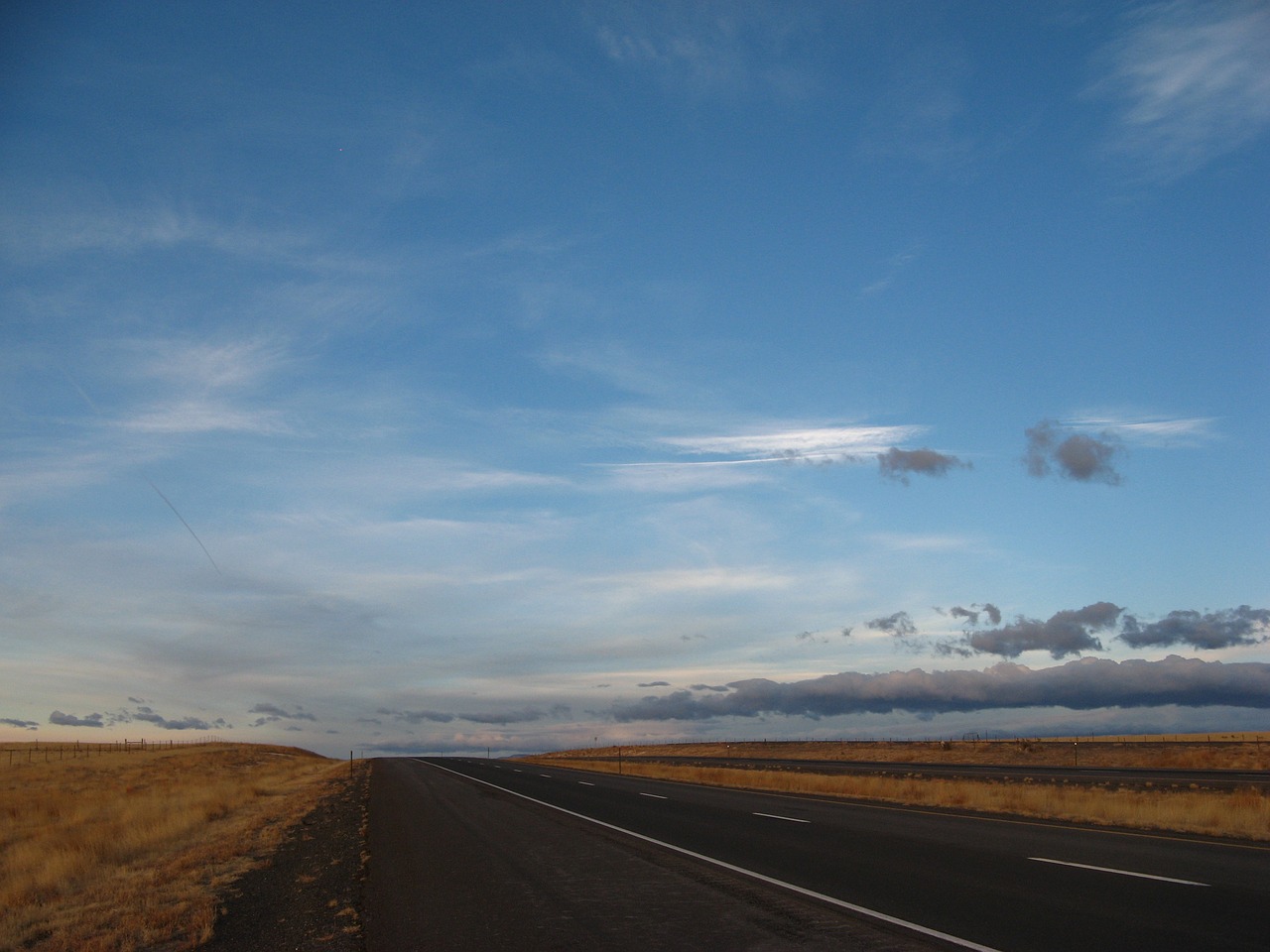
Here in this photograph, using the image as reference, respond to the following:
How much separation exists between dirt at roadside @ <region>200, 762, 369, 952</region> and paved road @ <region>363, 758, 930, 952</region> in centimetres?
30

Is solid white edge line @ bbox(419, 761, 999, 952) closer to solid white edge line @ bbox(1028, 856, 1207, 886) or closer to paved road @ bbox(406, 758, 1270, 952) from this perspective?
paved road @ bbox(406, 758, 1270, 952)

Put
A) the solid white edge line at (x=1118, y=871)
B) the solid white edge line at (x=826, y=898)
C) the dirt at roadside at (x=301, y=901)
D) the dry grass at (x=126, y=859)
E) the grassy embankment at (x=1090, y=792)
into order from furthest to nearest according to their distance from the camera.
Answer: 1. the grassy embankment at (x=1090, y=792)
2. the solid white edge line at (x=1118, y=871)
3. the dry grass at (x=126, y=859)
4. the dirt at roadside at (x=301, y=901)
5. the solid white edge line at (x=826, y=898)

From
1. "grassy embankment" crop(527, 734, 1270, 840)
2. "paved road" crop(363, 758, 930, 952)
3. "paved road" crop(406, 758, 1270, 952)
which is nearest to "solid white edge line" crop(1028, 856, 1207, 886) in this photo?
"paved road" crop(406, 758, 1270, 952)

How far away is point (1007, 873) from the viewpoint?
11.4m

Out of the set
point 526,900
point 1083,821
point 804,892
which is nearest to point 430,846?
point 526,900

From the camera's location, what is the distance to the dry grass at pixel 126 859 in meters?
9.99

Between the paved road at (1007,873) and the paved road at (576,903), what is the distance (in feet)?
3.05

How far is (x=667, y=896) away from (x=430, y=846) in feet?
24.5

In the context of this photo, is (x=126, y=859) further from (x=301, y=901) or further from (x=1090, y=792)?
(x=1090, y=792)

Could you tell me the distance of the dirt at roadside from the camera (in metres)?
8.84

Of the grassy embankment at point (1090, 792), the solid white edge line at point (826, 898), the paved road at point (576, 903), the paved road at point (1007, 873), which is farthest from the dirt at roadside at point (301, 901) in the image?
the grassy embankment at point (1090, 792)

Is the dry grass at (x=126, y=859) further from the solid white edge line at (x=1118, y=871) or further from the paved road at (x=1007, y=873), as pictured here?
the solid white edge line at (x=1118, y=871)

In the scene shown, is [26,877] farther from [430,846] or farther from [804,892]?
[804,892]

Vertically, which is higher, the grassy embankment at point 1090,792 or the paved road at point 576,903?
the paved road at point 576,903
